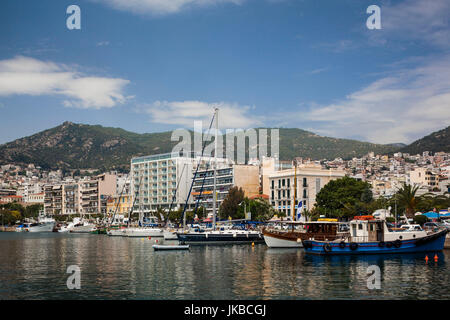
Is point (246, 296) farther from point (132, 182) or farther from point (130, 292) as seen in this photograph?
point (132, 182)

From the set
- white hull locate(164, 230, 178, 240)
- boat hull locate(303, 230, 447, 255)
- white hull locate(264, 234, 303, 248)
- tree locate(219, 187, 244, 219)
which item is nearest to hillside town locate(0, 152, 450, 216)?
tree locate(219, 187, 244, 219)

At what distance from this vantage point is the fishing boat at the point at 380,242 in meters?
48.0

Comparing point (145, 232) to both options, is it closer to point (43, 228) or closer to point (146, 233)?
point (146, 233)

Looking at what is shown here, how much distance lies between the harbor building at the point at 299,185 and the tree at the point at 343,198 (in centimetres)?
1203

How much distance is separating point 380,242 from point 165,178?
12392cm

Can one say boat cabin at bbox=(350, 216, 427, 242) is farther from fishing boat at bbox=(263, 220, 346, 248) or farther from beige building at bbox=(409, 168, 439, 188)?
beige building at bbox=(409, 168, 439, 188)

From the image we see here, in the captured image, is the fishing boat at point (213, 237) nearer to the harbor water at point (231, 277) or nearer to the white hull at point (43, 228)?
the harbor water at point (231, 277)

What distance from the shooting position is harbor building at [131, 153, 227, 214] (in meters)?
161

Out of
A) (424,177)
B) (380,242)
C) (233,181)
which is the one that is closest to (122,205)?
(233,181)

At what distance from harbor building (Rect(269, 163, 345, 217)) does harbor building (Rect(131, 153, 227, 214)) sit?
41.9 meters

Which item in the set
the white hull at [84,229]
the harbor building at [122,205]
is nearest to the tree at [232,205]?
Result: the white hull at [84,229]

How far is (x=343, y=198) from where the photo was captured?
3730 inches
